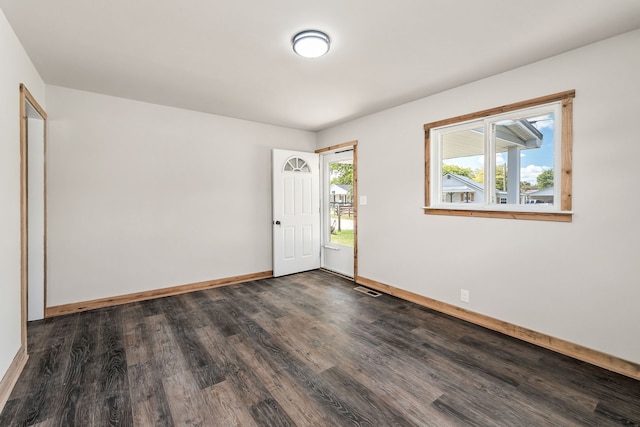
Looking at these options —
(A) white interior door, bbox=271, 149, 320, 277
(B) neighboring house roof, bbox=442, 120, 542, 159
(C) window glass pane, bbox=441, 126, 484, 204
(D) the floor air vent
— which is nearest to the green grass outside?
(A) white interior door, bbox=271, 149, 320, 277

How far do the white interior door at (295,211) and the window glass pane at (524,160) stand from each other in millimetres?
2910

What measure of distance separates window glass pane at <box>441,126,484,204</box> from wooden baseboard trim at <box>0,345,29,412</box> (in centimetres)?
405

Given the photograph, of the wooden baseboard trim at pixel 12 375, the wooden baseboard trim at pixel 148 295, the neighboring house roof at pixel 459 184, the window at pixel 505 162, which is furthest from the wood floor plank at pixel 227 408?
the neighboring house roof at pixel 459 184

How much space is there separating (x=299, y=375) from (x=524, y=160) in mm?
2726

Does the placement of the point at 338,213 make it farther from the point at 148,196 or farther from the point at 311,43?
the point at 311,43

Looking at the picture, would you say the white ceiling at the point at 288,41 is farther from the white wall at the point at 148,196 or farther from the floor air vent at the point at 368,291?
the floor air vent at the point at 368,291

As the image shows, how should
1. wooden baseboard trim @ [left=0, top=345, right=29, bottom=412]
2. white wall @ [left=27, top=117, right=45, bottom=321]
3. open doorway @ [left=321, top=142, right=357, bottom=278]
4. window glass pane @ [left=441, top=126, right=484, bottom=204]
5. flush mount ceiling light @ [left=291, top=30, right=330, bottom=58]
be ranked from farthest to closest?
open doorway @ [left=321, top=142, right=357, bottom=278] < window glass pane @ [left=441, top=126, right=484, bottom=204] < white wall @ [left=27, top=117, right=45, bottom=321] < flush mount ceiling light @ [left=291, top=30, right=330, bottom=58] < wooden baseboard trim @ [left=0, top=345, right=29, bottom=412]

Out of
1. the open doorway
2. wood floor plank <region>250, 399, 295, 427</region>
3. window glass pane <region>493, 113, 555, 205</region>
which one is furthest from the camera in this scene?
the open doorway

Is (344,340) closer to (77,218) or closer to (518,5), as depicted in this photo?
(518,5)

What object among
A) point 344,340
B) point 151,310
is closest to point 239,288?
point 151,310

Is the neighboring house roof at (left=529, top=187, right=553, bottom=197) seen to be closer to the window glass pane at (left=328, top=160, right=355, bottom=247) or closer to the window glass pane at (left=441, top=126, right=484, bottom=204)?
the window glass pane at (left=441, top=126, right=484, bottom=204)

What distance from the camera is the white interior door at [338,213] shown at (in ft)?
16.1

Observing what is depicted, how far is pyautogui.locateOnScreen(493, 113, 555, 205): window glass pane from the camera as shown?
2.67m

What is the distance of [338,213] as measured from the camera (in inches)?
206
